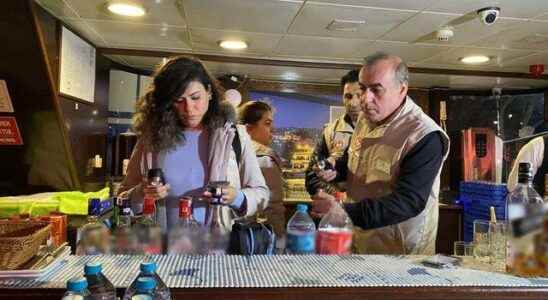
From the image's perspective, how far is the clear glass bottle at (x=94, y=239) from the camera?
0.97m

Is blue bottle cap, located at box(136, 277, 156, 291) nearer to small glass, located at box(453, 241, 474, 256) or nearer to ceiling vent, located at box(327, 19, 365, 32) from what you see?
small glass, located at box(453, 241, 474, 256)

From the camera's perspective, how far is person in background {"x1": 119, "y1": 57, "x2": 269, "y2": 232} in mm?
1422

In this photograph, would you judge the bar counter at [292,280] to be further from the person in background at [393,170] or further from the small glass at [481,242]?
the person in background at [393,170]

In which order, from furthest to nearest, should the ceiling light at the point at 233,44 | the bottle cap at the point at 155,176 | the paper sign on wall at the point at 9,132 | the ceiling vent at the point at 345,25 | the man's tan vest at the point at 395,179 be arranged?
the ceiling light at the point at 233,44 → the paper sign on wall at the point at 9,132 → the ceiling vent at the point at 345,25 → the man's tan vest at the point at 395,179 → the bottle cap at the point at 155,176

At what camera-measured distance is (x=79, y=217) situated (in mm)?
2562

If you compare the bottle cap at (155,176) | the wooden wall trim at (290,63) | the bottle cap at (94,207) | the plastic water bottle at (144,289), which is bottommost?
the plastic water bottle at (144,289)

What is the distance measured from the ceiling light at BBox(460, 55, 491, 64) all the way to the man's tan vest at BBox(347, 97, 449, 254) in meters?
2.13

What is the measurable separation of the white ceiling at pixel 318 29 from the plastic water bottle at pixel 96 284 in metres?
1.76

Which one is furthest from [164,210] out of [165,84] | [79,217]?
[79,217]

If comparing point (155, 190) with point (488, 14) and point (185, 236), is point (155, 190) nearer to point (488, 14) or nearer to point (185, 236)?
point (185, 236)

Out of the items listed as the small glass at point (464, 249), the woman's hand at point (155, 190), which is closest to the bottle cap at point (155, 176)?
the woman's hand at point (155, 190)

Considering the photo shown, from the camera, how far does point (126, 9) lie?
234 centimetres

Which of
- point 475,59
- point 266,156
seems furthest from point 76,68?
point 475,59

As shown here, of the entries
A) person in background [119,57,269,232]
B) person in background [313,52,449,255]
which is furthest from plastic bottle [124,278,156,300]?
person in background [119,57,269,232]
